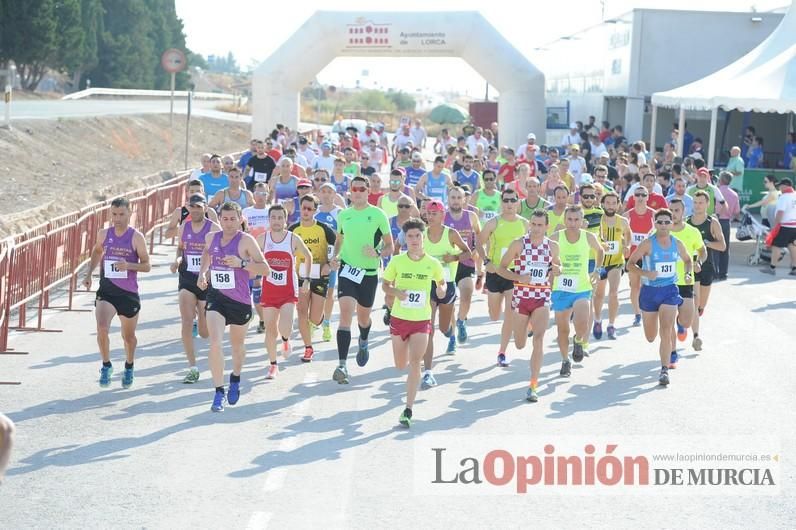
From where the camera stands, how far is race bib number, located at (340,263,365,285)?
11.5 m

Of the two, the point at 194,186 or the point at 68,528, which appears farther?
the point at 194,186

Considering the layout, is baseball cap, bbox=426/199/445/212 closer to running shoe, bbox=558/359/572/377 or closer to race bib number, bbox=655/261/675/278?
running shoe, bbox=558/359/572/377

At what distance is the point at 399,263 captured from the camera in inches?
391

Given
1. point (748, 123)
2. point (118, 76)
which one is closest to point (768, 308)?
point (748, 123)

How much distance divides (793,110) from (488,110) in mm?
29786

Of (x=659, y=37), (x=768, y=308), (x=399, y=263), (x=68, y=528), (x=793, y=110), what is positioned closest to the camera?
(x=68, y=528)

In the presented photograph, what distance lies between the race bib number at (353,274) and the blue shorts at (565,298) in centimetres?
189

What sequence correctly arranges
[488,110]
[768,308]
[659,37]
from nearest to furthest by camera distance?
[768,308], [659,37], [488,110]

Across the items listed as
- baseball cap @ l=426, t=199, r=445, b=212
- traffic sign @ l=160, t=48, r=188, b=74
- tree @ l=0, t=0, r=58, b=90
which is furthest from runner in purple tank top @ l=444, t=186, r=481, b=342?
tree @ l=0, t=0, r=58, b=90

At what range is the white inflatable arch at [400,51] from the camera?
107ft

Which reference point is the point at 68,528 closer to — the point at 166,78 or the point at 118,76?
the point at 118,76

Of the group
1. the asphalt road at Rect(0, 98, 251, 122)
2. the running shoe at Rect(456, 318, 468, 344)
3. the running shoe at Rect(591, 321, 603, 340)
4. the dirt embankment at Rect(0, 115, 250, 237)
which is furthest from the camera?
the asphalt road at Rect(0, 98, 251, 122)

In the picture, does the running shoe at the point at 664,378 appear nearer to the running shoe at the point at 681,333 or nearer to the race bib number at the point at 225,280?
the running shoe at the point at 681,333

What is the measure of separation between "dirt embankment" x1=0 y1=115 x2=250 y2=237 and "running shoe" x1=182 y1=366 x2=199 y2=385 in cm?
815
